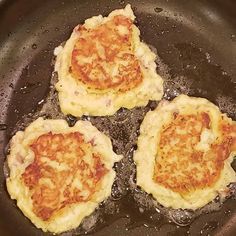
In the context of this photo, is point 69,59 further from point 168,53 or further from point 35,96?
point 168,53

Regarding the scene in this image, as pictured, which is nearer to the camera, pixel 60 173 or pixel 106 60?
pixel 60 173

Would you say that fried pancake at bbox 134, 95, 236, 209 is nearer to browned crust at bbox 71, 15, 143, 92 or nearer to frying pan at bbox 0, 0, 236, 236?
frying pan at bbox 0, 0, 236, 236

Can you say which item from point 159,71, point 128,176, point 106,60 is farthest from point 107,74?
point 128,176

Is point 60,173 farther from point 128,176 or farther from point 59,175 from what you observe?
point 128,176

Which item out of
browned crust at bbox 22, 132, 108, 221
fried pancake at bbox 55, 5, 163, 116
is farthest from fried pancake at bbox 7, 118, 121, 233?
fried pancake at bbox 55, 5, 163, 116

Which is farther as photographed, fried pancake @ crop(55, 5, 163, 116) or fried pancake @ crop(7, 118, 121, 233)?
fried pancake @ crop(55, 5, 163, 116)

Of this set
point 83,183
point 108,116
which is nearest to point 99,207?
point 83,183
